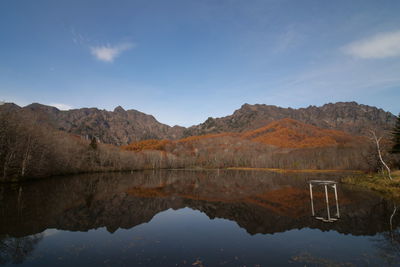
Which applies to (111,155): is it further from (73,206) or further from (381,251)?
(381,251)

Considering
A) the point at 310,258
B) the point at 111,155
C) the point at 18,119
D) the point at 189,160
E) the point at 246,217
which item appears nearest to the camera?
the point at 310,258

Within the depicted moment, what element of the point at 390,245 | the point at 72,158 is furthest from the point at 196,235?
the point at 72,158

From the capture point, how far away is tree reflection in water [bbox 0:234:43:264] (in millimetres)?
10714

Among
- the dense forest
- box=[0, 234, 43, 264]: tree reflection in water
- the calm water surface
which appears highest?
the dense forest

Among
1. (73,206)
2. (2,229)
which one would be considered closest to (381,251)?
(2,229)

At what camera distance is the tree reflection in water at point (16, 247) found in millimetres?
10714

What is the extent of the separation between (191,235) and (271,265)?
7.24m

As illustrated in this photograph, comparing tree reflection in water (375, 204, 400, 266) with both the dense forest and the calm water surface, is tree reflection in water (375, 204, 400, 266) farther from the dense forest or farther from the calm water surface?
the dense forest

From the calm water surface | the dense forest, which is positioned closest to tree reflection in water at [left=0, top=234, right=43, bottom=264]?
the calm water surface

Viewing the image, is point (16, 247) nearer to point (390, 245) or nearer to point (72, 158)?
point (390, 245)

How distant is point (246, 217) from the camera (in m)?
20.9

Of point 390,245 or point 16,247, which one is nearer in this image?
point 16,247

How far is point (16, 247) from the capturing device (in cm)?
1203

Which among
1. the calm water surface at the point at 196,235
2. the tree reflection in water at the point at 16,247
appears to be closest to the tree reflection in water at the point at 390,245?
the calm water surface at the point at 196,235
